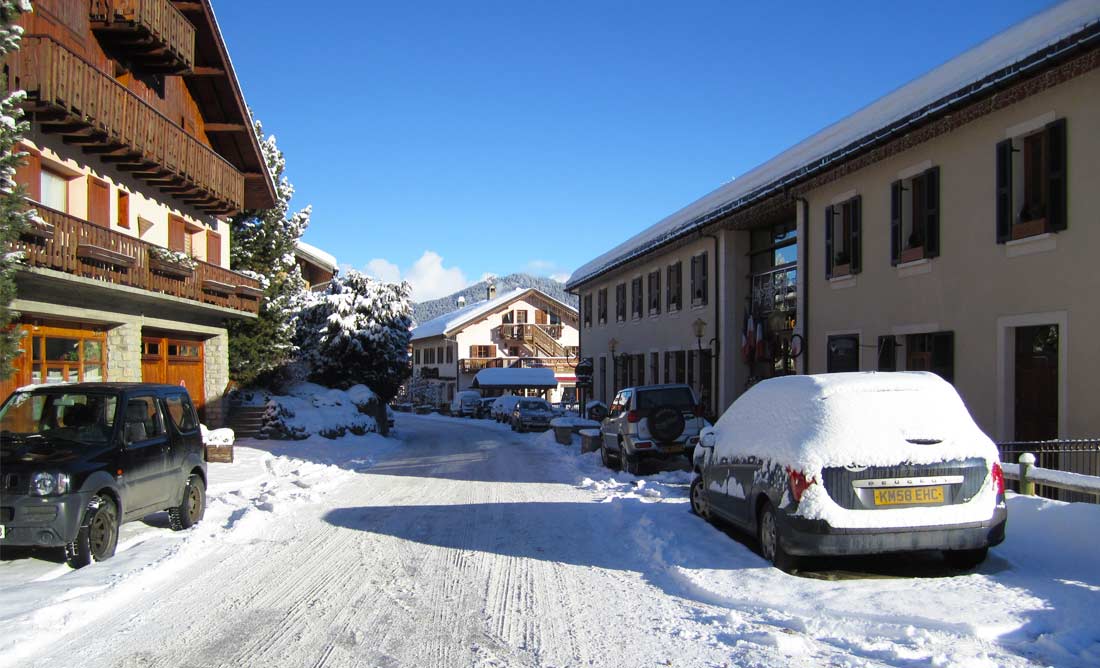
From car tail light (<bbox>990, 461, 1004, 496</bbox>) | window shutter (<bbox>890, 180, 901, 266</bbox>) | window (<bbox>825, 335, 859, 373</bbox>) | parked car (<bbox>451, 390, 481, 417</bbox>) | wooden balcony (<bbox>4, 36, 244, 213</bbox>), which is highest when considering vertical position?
wooden balcony (<bbox>4, 36, 244, 213</bbox>)

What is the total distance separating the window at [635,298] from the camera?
3322 cm

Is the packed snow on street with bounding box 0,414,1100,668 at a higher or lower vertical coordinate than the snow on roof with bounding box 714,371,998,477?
lower

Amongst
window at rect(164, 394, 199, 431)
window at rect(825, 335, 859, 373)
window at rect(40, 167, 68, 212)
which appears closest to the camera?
window at rect(164, 394, 199, 431)

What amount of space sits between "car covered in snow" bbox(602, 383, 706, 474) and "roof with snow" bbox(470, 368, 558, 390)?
1607 inches

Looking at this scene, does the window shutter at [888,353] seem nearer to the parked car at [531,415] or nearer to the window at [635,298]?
the window at [635,298]

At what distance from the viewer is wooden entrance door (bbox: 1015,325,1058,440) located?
486 inches

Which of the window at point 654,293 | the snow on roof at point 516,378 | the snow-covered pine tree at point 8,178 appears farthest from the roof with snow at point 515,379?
the snow-covered pine tree at point 8,178

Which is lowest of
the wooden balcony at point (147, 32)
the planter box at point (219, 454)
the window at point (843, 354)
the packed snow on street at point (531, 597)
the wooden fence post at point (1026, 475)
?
the planter box at point (219, 454)

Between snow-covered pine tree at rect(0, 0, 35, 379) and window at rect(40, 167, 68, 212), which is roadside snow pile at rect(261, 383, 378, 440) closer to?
window at rect(40, 167, 68, 212)

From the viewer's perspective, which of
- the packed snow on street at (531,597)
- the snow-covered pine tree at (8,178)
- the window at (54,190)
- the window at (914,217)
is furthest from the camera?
the window at (54,190)

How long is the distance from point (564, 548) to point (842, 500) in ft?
10.4

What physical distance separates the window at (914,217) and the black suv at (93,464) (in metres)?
12.1

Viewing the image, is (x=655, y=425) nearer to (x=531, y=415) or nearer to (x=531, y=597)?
(x=531, y=597)

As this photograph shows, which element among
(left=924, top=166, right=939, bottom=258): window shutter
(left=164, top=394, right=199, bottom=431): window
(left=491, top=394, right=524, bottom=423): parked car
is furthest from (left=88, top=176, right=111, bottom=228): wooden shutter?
(left=491, top=394, right=524, bottom=423): parked car
